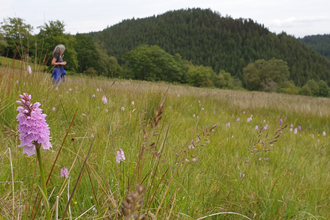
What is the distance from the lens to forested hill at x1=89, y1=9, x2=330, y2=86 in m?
133

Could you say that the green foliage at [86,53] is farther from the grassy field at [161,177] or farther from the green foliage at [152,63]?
the grassy field at [161,177]

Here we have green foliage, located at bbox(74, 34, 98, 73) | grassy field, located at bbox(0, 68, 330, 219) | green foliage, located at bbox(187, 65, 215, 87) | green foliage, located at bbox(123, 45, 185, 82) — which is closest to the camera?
grassy field, located at bbox(0, 68, 330, 219)

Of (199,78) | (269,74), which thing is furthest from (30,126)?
(269,74)

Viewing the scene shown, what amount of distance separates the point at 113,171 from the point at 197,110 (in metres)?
4.57

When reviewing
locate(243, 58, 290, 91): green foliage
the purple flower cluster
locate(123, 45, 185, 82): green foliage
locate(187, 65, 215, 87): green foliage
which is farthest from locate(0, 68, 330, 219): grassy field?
locate(243, 58, 290, 91): green foliage

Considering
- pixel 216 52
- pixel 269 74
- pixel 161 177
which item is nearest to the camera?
pixel 161 177

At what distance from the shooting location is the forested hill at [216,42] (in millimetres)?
132750

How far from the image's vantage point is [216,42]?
16275 cm

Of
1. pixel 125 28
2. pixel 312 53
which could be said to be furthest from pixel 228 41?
pixel 125 28

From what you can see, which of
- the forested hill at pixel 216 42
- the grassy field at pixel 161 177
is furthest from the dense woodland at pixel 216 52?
the grassy field at pixel 161 177

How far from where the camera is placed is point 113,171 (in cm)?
156

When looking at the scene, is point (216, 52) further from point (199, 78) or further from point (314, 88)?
point (199, 78)

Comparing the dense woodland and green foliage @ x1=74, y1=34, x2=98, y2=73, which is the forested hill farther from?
green foliage @ x1=74, y1=34, x2=98, y2=73

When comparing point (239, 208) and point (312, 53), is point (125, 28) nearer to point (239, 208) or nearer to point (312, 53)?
point (312, 53)
